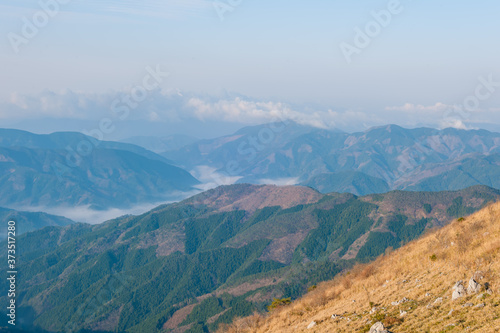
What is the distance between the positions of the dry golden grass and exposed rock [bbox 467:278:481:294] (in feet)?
1.38

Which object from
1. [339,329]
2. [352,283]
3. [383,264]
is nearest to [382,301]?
[339,329]

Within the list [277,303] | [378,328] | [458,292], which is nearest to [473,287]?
[458,292]

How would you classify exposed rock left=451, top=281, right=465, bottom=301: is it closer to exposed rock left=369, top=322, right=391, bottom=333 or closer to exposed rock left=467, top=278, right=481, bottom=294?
exposed rock left=467, top=278, right=481, bottom=294

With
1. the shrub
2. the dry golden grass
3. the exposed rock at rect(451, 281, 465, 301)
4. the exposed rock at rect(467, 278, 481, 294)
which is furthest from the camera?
the shrub

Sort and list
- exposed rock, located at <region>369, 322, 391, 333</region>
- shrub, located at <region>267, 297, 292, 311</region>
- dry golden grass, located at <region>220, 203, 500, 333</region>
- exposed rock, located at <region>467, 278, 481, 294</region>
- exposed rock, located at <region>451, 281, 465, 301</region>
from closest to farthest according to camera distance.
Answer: dry golden grass, located at <region>220, 203, 500, 333</region>, exposed rock, located at <region>369, 322, 391, 333</region>, exposed rock, located at <region>467, 278, 481, 294</region>, exposed rock, located at <region>451, 281, 465, 301</region>, shrub, located at <region>267, 297, 292, 311</region>

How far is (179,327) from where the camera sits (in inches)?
7333

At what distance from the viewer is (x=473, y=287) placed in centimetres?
2942

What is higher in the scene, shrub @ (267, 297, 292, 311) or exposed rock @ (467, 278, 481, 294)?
exposed rock @ (467, 278, 481, 294)

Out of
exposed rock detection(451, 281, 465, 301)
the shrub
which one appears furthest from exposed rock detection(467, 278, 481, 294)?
the shrub

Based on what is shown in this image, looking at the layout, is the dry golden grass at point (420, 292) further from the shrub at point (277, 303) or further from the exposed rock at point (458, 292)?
the shrub at point (277, 303)

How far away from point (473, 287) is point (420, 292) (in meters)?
5.43

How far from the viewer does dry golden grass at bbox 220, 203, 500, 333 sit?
27983mm

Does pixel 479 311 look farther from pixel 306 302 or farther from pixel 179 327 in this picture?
pixel 179 327

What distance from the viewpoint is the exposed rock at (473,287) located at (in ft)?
95.7
